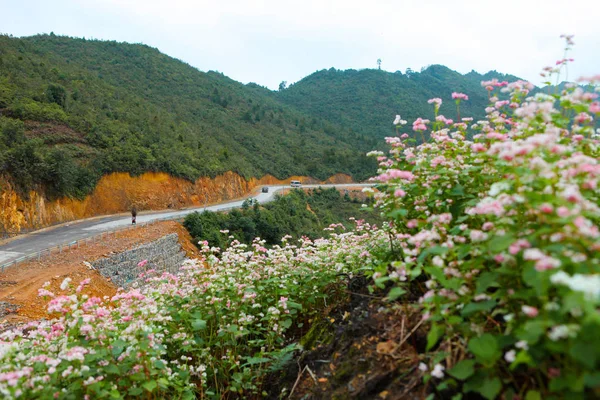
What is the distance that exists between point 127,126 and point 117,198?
341 inches

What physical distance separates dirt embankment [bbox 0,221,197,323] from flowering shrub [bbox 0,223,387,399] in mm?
7798

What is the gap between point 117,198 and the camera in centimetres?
2870

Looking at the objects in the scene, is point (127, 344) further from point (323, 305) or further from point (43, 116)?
point (43, 116)

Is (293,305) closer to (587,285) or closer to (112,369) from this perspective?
(112,369)

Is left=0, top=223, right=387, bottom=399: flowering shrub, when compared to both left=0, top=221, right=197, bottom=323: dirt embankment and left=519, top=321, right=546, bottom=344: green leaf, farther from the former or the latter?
left=0, top=221, right=197, bottom=323: dirt embankment

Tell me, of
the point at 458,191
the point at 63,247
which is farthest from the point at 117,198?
the point at 458,191

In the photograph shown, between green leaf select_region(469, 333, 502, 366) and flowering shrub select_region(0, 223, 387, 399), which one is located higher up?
green leaf select_region(469, 333, 502, 366)

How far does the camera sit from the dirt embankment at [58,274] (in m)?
12.3

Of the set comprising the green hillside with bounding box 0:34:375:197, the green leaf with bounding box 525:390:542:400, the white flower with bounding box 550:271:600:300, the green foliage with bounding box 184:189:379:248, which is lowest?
the green foliage with bounding box 184:189:379:248

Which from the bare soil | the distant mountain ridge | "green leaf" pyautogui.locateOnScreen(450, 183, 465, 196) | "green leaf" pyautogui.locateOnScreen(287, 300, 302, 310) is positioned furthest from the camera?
the distant mountain ridge

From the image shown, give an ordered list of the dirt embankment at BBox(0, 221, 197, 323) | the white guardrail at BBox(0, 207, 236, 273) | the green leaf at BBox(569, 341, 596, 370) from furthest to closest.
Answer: the white guardrail at BBox(0, 207, 236, 273), the dirt embankment at BBox(0, 221, 197, 323), the green leaf at BBox(569, 341, 596, 370)

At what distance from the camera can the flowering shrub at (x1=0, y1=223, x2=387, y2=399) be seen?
2.86 metres

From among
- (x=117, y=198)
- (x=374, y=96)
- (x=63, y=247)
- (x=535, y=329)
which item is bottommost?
(x=63, y=247)

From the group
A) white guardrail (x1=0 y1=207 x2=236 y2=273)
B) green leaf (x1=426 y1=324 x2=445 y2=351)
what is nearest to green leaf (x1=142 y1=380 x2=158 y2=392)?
green leaf (x1=426 y1=324 x2=445 y2=351)
